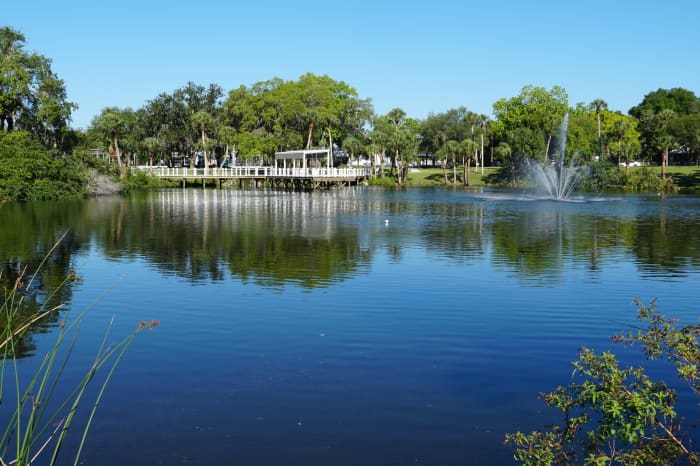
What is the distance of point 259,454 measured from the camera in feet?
26.1

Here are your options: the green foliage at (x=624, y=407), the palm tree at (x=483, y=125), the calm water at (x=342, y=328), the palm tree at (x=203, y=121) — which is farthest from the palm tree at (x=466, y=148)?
the green foliage at (x=624, y=407)

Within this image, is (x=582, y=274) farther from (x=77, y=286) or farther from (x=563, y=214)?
(x=563, y=214)

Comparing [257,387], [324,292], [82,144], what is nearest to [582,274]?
[324,292]

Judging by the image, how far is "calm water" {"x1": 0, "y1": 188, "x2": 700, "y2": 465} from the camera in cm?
848

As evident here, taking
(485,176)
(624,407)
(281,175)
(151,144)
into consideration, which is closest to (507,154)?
(485,176)

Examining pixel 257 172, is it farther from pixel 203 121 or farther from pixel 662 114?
pixel 662 114

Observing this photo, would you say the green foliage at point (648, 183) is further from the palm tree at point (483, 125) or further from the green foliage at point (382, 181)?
the green foliage at point (382, 181)

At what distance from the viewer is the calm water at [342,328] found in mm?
8477

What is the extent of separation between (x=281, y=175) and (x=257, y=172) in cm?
442

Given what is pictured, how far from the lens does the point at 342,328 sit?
13.7 meters

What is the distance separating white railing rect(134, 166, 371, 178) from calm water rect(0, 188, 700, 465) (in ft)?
166

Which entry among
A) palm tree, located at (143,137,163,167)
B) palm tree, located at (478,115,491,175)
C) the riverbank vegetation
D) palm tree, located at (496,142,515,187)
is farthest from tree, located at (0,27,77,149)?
palm tree, located at (478,115,491,175)

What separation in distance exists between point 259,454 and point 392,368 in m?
3.62

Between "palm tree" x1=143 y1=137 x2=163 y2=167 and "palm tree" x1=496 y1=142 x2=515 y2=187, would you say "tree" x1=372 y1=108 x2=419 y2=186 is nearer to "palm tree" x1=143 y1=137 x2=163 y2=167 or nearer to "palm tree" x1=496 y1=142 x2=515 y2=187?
"palm tree" x1=496 y1=142 x2=515 y2=187
